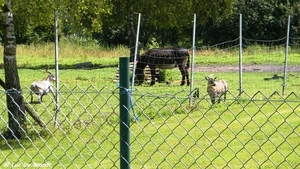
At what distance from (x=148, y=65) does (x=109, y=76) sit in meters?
1.98

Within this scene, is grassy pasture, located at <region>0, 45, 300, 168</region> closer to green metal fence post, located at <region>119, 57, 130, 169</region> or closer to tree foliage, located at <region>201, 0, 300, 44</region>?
green metal fence post, located at <region>119, 57, 130, 169</region>

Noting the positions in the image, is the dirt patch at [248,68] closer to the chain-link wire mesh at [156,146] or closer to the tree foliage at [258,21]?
the chain-link wire mesh at [156,146]

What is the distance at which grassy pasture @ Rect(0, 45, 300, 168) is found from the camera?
6570mm

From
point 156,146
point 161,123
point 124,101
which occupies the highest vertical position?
point 124,101

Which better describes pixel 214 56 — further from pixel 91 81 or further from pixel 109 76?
pixel 91 81

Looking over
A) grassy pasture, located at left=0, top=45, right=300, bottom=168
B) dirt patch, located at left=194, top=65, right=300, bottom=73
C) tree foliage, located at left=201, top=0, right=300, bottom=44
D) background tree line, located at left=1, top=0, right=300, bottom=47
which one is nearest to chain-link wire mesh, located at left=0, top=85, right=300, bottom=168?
grassy pasture, located at left=0, top=45, right=300, bottom=168

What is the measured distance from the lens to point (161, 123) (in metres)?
10.5

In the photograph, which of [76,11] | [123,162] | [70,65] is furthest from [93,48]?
[123,162]

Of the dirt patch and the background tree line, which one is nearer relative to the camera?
the dirt patch

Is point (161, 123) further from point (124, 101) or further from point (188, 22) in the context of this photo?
point (188, 22)

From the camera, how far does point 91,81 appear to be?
18.8 metres

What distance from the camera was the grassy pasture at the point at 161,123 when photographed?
657 centimetres

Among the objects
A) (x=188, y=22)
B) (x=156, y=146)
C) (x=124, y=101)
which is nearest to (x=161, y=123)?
(x=156, y=146)

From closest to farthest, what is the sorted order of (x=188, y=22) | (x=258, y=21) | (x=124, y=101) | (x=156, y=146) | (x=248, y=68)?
(x=124, y=101)
(x=156, y=146)
(x=248, y=68)
(x=188, y=22)
(x=258, y=21)
